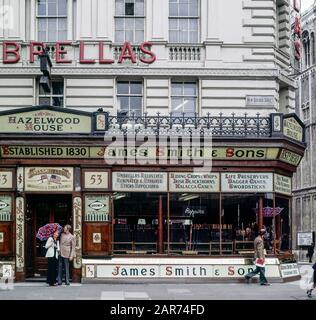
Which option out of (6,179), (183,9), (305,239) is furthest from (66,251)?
(305,239)

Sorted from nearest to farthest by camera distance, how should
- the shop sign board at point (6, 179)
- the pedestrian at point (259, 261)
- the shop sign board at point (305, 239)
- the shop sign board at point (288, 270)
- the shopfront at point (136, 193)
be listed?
the pedestrian at point (259, 261)
the shopfront at point (136, 193)
the shop sign board at point (6, 179)
the shop sign board at point (288, 270)
the shop sign board at point (305, 239)

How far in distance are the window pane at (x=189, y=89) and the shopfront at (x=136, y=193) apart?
3.09m

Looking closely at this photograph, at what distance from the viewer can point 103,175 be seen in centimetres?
2411

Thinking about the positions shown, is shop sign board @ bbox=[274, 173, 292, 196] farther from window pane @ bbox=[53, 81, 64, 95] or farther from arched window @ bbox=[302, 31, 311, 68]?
arched window @ bbox=[302, 31, 311, 68]

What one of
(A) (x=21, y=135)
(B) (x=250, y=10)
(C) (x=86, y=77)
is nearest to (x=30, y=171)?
(A) (x=21, y=135)

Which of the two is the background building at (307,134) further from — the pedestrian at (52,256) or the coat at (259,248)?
the pedestrian at (52,256)

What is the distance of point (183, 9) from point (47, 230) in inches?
392

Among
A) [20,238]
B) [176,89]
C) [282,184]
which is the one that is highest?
[176,89]

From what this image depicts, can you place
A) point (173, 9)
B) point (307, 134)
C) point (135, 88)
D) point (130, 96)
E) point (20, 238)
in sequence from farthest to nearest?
point (307, 134) → point (173, 9) → point (135, 88) → point (130, 96) → point (20, 238)

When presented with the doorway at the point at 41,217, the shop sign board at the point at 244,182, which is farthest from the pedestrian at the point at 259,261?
the doorway at the point at 41,217

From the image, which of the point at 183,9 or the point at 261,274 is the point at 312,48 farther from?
the point at 261,274

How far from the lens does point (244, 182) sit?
2445cm

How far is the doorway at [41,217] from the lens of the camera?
24.5m

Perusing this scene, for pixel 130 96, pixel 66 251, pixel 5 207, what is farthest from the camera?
pixel 130 96
